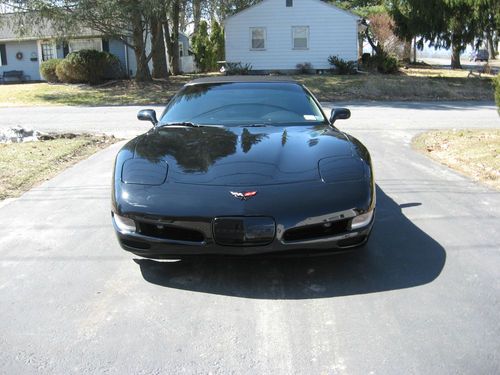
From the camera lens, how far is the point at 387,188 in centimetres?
645

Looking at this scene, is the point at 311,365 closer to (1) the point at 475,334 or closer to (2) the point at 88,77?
(1) the point at 475,334

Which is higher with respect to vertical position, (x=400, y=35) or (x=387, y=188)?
(x=400, y=35)

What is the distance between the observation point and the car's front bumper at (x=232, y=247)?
3.62 m

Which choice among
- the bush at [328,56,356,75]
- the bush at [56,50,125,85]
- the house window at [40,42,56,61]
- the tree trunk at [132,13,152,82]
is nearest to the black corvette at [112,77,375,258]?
the tree trunk at [132,13,152,82]

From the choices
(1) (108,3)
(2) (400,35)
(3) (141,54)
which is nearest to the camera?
(1) (108,3)

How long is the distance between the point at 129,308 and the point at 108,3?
749 inches

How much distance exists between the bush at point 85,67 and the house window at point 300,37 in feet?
31.5

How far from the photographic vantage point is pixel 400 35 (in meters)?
29.0

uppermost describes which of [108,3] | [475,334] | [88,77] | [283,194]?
[108,3]

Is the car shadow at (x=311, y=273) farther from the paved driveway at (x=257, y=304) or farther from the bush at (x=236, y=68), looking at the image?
the bush at (x=236, y=68)

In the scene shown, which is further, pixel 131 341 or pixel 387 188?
pixel 387 188

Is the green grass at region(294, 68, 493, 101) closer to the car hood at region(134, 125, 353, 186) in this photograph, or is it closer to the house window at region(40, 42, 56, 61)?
the car hood at region(134, 125, 353, 186)

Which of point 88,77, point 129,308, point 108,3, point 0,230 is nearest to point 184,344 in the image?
point 129,308

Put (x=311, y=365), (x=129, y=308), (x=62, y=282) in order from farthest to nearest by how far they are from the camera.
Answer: (x=62, y=282), (x=129, y=308), (x=311, y=365)
